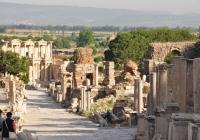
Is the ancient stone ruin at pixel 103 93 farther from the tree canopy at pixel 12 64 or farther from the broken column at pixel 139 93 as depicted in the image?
the tree canopy at pixel 12 64

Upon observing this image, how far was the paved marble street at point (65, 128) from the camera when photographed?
32.9 meters

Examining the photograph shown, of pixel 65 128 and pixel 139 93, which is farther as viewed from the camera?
pixel 139 93

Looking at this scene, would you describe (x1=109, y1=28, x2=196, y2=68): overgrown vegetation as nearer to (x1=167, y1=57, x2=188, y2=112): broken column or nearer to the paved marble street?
the paved marble street

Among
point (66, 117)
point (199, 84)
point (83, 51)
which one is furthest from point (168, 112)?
point (83, 51)

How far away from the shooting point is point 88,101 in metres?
47.6

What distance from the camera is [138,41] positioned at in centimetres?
9356

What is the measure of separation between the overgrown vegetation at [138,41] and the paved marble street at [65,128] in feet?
137

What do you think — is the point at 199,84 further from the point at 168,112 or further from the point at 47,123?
the point at 47,123

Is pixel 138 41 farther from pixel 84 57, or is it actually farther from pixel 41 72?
pixel 84 57

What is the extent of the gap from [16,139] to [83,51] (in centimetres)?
3850

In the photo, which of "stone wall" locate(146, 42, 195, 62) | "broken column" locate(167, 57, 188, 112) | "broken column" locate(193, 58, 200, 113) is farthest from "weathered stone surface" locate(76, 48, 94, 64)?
"broken column" locate(193, 58, 200, 113)

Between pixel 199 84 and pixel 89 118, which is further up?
pixel 199 84

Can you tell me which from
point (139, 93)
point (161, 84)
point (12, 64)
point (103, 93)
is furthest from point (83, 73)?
point (12, 64)

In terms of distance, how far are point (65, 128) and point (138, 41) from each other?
57.0m
